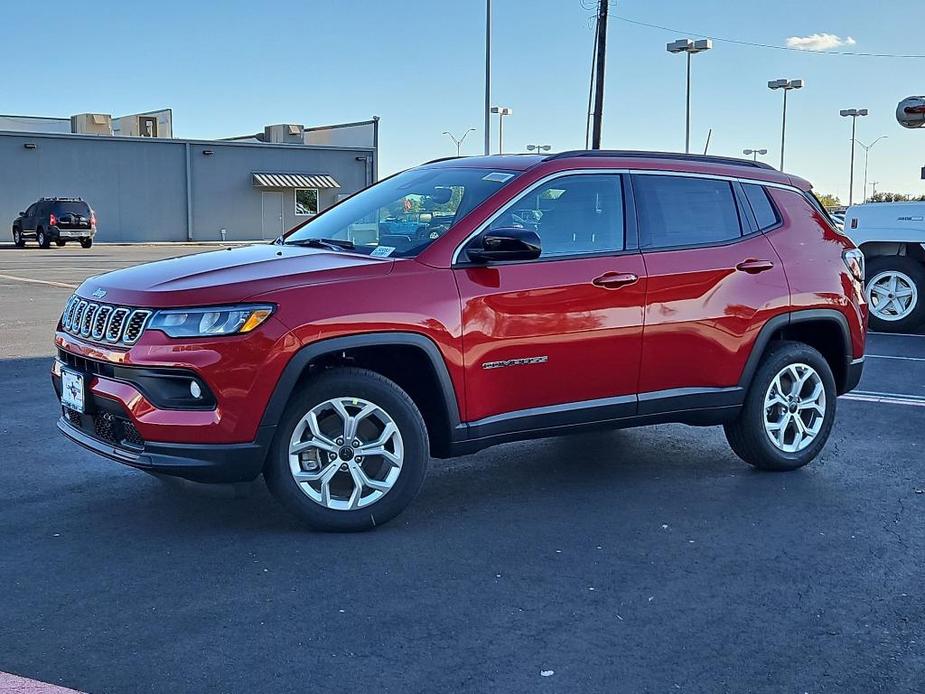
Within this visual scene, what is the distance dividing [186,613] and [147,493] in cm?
172

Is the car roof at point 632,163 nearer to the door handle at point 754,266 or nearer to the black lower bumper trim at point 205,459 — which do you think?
the door handle at point 754,266

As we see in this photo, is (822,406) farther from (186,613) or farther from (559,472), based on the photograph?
(186,613)

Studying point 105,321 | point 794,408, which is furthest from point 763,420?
point 105,321

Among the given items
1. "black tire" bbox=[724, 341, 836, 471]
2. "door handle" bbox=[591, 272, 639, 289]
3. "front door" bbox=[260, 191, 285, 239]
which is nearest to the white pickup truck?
"black tire" bbox=[724, 341, 836, 471]

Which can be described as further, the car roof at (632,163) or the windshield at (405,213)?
the car roof at (632,163)

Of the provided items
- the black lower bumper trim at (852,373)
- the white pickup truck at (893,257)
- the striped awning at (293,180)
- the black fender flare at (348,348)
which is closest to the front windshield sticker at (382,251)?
the black fender flare at (348,348)

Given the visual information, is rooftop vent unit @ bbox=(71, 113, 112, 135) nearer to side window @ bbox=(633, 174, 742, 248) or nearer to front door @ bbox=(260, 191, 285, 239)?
front door @ bbox=(260, 191, 285, 239)

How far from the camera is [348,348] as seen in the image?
15.8 feet

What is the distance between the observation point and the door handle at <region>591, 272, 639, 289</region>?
5.48 m

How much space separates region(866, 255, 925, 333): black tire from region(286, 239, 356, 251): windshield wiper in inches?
361

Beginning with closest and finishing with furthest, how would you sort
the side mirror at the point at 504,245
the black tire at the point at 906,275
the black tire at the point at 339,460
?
1. the black tire at the point at 339,460
2. the side mirror at the point at 504,245
3. the black tire at the point at 906,275

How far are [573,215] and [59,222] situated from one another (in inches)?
1362

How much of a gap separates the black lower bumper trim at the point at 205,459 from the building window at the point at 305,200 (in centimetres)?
4733

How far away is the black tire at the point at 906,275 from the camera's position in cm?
1282
